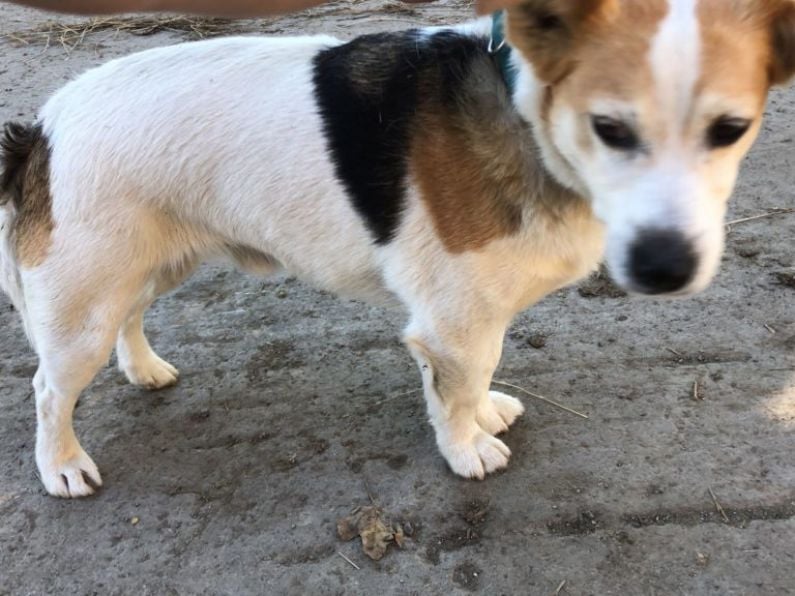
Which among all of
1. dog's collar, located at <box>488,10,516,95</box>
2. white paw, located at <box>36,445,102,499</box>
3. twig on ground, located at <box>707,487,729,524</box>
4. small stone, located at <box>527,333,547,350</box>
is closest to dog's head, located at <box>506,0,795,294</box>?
dog's collar, located at <box>488,10,516,95</box>

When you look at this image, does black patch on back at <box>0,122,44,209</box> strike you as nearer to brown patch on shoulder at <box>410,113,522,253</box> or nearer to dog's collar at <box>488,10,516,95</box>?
brown patch on shoulder at <box>410,113,522,253</box>

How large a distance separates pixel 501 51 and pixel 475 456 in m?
1.43

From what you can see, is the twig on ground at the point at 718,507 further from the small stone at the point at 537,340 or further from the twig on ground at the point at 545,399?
the small stone at the point at 537,340

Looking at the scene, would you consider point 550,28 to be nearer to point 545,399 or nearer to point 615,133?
point 615,133

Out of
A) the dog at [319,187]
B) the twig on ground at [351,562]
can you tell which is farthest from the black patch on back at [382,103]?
the twig on ground at [351,562]

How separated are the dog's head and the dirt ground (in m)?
1.07

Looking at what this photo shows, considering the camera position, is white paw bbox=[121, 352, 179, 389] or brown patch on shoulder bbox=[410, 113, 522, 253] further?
white paw bbox=[121, 352, 179, 389]

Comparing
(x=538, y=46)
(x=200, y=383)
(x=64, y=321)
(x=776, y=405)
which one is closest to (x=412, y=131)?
(x=538, y=46)

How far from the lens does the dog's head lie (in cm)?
167

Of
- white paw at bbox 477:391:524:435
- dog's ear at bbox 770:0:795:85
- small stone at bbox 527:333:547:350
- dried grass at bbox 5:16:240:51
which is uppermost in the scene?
dog's ear at bbox 770:0:795:85

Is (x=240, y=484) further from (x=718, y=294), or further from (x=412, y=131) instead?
(x=718, y=294)

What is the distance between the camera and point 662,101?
167 centimetres

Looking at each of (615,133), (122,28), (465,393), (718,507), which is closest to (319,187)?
(465,393)

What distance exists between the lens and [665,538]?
2471mm
